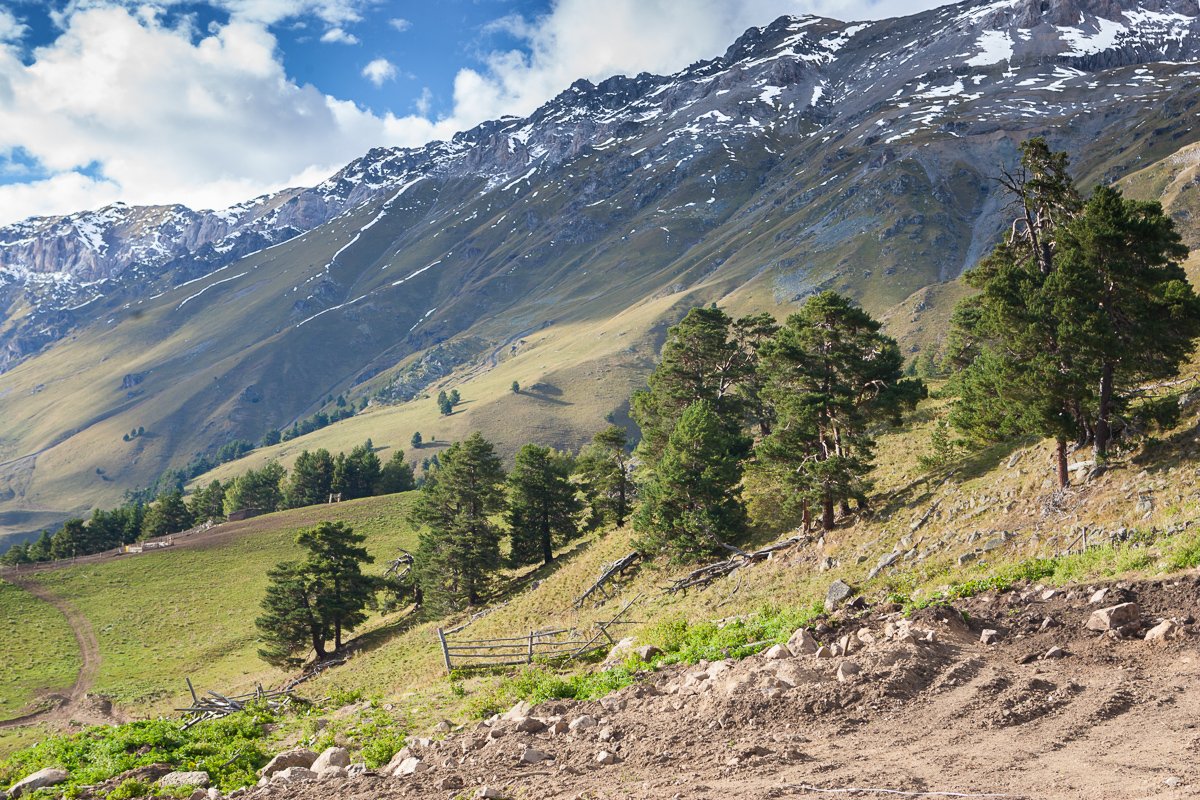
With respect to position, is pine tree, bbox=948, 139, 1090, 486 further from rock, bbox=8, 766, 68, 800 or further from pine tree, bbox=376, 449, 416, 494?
pine tree, bbox=376, 449, 416, 494

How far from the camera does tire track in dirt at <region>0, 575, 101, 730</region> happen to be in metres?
49.4

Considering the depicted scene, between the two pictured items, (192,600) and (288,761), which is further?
(192,600)

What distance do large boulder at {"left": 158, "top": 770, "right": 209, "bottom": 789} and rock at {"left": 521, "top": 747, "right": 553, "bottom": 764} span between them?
6.73m

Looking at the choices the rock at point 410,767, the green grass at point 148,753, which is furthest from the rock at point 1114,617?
the green grass at point 148,753

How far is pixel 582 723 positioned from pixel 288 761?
20.3 ft

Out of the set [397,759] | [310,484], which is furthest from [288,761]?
[310,484]

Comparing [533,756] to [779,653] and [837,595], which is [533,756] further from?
[837,595]

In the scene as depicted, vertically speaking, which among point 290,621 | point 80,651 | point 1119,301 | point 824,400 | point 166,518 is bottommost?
point 80,651

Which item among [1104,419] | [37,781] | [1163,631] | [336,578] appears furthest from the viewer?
[336,578]

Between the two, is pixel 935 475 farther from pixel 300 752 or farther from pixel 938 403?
pixel 300 752

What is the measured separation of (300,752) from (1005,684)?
14227mm

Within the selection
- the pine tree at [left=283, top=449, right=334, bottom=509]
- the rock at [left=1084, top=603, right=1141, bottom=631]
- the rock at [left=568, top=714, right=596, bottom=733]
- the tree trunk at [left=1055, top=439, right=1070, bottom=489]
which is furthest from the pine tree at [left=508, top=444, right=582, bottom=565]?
the pine tree at [left=283, top=449, right=334, bottom=509]

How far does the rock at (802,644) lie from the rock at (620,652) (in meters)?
5.73

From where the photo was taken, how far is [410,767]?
13.1 metres
